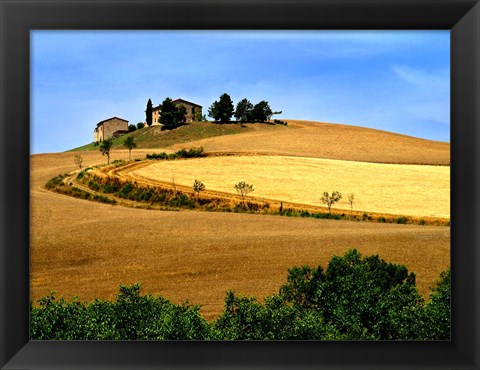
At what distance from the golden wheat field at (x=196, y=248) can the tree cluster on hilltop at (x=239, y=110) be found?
3106 millimetres

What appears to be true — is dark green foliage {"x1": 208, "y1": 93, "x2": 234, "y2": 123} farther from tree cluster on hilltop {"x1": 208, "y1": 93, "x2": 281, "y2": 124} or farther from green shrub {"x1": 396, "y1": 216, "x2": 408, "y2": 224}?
green shrub {"x1": 396, "y1": 216, "x2": 408, "y2": 224}

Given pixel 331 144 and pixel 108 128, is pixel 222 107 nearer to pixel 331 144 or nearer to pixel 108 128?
pixel 108 128

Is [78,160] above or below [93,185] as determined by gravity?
above

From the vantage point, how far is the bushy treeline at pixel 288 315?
3051mm

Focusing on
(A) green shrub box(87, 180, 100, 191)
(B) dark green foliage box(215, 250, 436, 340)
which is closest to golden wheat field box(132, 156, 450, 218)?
(A) green shrub box(87, 180, 100, 191)

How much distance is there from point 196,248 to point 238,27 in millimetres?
12045

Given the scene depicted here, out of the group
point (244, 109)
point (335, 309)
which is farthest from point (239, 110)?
point (335, 309)

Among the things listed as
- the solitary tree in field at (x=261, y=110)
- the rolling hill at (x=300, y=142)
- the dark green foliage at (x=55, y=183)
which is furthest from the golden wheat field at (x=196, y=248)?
the rolling hill at (x=300, y=142)

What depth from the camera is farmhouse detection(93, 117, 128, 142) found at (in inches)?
709

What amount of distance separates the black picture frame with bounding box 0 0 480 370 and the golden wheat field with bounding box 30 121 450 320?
6.22 metres

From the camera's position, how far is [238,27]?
2.12 metres
